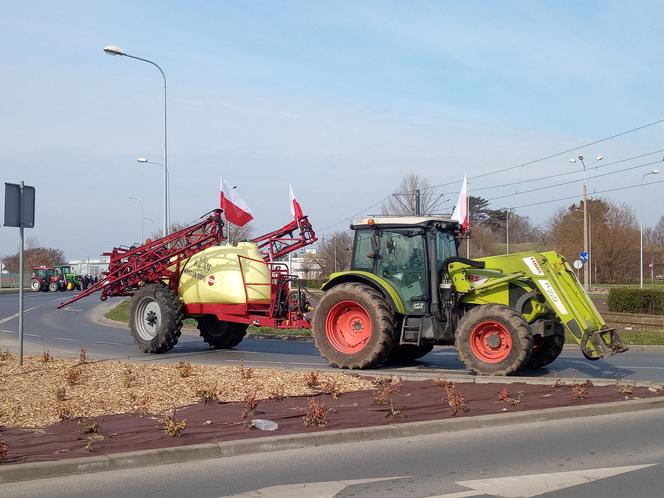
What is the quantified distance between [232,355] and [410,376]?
19.9 feet

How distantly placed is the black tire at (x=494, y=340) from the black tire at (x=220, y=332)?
753 cm

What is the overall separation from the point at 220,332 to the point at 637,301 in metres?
20.0

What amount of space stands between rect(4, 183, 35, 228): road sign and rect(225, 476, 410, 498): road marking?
8269 mm

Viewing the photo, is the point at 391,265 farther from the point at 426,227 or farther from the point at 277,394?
the point at 277,394

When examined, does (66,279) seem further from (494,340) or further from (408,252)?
(494,340)

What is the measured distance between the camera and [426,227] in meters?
13.0

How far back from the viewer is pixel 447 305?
12.8 metres

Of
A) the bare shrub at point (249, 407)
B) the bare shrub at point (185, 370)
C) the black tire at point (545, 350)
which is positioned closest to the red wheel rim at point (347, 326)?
the bare shrub at point (185, 370)

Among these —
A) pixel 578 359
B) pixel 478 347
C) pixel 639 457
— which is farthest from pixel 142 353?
pixel 639 457

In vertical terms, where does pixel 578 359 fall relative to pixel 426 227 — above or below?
below

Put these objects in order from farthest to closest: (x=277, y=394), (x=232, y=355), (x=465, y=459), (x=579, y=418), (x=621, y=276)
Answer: (x=621, y=276), (x=232, y=355), (x=277, y=394), (x=579, y=418), (x=465, y=459)

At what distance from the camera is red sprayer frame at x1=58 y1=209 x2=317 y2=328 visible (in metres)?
16.2

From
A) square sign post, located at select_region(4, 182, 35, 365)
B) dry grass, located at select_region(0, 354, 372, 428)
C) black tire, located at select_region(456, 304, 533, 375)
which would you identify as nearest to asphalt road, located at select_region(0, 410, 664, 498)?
dry grass, located at select_region(0, 354, 372, 428)

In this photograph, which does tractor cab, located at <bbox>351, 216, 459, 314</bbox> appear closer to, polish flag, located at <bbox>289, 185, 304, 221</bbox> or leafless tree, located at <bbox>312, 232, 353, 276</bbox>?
polish flag, located at <bbox>289, 185, 304, 221</bbox>
